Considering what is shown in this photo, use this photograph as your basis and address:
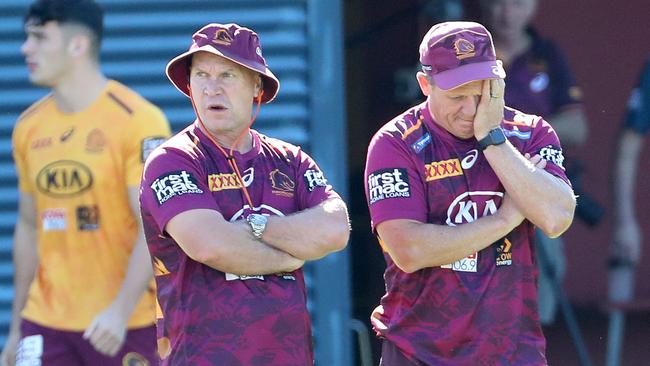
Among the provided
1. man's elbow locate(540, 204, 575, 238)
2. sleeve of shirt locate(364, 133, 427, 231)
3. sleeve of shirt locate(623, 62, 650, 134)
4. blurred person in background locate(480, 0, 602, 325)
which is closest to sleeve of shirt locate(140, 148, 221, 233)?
sleeve of shirt locate(364, 133, 427, 231)

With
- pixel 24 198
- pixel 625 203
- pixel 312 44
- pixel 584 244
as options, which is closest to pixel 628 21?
pixel 584 244

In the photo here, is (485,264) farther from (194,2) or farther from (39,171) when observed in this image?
(194,2)

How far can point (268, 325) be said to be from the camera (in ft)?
13.8

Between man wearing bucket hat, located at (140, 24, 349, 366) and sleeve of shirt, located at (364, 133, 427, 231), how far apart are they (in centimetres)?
14

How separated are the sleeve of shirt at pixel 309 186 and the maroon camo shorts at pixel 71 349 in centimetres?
146

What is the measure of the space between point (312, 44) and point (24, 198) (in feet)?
5.65

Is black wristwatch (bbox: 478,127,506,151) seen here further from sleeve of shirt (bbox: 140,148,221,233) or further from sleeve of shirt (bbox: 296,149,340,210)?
sleeve of shirt (bbox: 140,148,221,233)

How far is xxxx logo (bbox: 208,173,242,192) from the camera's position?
4.33 metres

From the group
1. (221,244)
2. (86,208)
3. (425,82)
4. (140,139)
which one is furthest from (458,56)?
(86,208)

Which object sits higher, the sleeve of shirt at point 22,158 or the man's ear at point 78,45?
the man's ear at point 78,45

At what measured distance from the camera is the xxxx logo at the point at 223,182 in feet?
14.2

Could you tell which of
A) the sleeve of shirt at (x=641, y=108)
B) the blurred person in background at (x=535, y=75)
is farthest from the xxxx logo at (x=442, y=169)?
the sleeve of shirt at (x=641, y=108)

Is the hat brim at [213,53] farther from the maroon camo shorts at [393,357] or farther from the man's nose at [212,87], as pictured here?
the maroon camo shorts at [393,357]

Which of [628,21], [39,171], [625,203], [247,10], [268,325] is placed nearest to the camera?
[268,325]
